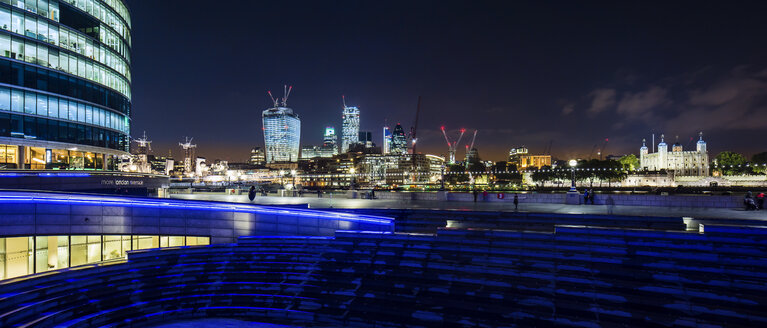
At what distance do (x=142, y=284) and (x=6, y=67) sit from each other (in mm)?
41520

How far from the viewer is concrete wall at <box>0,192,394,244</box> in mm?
19531

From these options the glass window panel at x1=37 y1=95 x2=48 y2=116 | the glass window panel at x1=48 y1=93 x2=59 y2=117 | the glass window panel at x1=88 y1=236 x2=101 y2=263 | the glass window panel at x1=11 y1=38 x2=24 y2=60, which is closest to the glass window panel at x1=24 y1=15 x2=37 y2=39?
the glass window panel at x1=11 y1=38 x2=24 y2=60

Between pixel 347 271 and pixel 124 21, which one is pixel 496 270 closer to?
pixel 347 271

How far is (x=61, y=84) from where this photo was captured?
44906 mm

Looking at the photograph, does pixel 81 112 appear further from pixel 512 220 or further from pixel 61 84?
pixel 512 220

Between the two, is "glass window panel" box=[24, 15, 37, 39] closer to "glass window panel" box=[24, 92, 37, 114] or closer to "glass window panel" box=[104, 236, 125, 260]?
"glass window panel" box=[24, 92, 37, 114]

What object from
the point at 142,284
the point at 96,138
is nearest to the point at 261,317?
the point at 142,284

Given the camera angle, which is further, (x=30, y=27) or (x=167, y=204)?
(x=30, y=27)

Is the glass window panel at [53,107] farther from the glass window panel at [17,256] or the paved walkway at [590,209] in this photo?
the paved walkway at [590,209]

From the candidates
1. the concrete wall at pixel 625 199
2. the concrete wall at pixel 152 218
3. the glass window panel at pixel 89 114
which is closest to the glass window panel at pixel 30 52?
the glass window panel at pixel 89 114

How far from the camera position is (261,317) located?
45.7ft

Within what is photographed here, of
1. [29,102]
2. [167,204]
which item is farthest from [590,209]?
[29,102]

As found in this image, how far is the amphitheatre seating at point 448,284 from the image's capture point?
38.4ft

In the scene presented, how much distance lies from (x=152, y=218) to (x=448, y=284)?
696 inches
